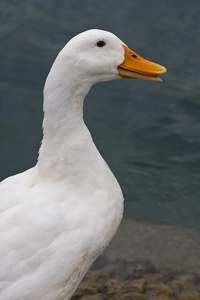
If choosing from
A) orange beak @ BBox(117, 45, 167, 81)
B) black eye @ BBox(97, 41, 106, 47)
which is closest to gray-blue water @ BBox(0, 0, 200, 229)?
orange beak @ BBox(117, 45, 167, 81)

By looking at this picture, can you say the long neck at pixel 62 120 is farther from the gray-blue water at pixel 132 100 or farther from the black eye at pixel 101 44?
the gray-blue water at pixel 132 100

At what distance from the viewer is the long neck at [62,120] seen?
3115 mm

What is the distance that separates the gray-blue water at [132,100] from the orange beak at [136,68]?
253cm

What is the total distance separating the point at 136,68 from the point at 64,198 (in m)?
0.94

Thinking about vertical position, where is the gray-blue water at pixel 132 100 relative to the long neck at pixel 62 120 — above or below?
below

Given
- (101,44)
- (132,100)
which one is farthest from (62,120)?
(132,100)

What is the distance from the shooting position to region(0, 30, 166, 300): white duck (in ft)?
10.3

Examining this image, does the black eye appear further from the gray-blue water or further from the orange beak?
the gray-blue water

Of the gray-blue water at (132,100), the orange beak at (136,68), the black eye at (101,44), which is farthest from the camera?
the gray-blue water at (132,100)

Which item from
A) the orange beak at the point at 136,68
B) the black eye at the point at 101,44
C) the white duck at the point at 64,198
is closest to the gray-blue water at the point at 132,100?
the white duck at the point at 64,198

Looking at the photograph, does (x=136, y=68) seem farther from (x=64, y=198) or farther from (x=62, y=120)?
(x=64, y=198)

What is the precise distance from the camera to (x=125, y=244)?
523 cm

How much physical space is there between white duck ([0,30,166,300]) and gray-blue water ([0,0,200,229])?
2252 mm

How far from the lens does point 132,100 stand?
6203 millimetres
